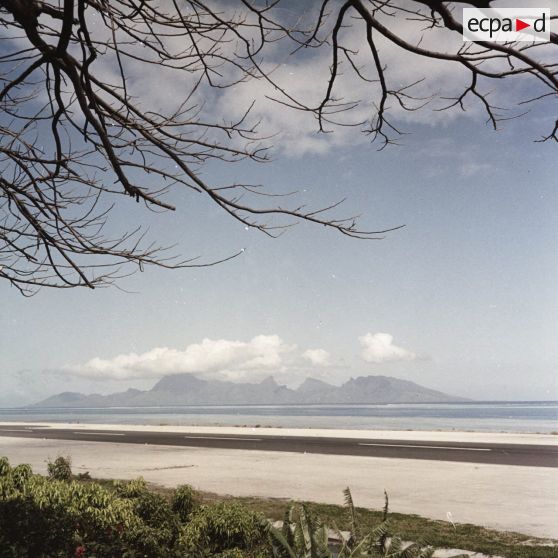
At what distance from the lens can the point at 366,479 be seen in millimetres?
12250

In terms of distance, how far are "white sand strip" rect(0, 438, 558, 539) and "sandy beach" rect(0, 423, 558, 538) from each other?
16 mm

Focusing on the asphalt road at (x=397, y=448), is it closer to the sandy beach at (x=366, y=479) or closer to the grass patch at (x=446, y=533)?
the sandy beach at (x=366, y=479)

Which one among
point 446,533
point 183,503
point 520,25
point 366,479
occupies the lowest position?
point 366,479

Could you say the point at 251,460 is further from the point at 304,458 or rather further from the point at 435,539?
the point at 435,539

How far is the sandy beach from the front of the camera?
29.8ft

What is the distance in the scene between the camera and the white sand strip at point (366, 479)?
9.08 m

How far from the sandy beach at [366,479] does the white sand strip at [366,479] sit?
0.6 inches

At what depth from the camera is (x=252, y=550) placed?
5.12m

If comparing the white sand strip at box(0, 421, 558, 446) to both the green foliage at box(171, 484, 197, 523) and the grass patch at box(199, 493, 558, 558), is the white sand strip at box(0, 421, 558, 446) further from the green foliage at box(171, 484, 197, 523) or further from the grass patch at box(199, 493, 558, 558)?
the green foliage at box(171, 484, 197, 523)

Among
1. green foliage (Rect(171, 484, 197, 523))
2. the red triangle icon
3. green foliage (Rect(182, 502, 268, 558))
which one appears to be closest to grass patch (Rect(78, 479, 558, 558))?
green foliage (Rect(182, 502, 268, 558))

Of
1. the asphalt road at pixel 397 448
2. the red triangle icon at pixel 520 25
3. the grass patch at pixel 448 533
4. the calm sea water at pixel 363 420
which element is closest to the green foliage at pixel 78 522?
the grass patch at pixel 448 533

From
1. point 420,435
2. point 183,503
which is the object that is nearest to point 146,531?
point 183,503

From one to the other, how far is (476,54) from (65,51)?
7.42 ft

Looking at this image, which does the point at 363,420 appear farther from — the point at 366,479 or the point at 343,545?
the point at 343,545
